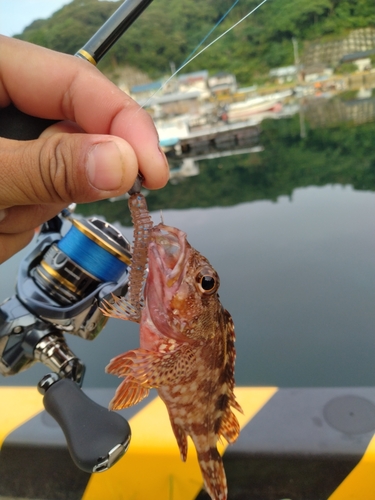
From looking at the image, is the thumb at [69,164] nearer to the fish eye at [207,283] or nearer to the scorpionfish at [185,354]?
the scorpionfish at [185,354]

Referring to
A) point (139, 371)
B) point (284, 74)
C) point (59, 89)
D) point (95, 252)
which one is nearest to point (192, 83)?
point (284, 74)

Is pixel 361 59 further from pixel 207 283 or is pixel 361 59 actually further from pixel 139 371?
pixel 139 371

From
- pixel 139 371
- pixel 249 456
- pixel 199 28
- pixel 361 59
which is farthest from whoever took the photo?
pixel 361 59

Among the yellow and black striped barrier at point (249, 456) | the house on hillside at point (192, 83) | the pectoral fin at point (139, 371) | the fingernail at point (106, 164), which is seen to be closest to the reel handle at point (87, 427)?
the pectoral fin at point (139, 371)

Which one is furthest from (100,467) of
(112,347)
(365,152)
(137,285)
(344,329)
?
(365,152)

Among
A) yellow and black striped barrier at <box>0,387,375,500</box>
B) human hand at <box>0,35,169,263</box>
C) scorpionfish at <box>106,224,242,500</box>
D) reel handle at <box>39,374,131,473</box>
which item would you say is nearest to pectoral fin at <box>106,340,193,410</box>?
scorpionfish at <box>106,224,242,500</box>

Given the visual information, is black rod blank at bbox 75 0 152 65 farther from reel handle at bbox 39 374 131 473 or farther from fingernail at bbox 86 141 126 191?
reel handle at bbox 39 374 131 473

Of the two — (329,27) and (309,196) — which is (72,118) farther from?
(329,27)

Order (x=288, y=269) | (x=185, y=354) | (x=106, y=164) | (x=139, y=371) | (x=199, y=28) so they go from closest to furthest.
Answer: (x=106, y=164), (x=139, y=371), (x=185, y=354), (x=288, y=269), (x=199, y=28)
